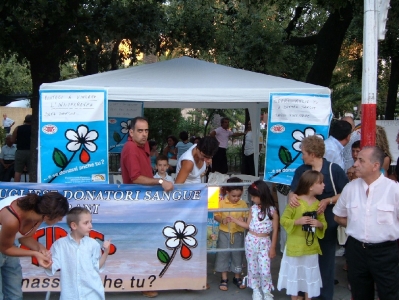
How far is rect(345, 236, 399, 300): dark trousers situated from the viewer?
13.0 feet

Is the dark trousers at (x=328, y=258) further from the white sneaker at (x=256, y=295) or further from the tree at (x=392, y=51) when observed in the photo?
the tree at (x=392, y=51)

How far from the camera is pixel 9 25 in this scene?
8828 millimetres

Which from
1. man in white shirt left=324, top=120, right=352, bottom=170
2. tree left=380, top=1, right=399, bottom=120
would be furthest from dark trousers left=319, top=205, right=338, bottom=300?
tree left=380, top=1, right=399, bottom=120

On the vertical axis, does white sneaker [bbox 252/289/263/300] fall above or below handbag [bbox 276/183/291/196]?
below

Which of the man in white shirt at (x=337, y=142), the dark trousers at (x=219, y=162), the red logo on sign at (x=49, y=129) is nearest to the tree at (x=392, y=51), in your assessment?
the man in white shirt at (x=337, y=142)

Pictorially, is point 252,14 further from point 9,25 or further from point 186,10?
point 9,25

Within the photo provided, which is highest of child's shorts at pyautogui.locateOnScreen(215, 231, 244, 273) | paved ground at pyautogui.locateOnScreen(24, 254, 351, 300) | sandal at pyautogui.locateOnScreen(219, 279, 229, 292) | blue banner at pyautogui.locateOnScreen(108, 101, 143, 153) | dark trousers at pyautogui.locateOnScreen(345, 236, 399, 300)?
blue banner at pyautogui.locateOnScreen(108, 101, 143, 153)

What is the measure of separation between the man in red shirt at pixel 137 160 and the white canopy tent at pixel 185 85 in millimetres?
980

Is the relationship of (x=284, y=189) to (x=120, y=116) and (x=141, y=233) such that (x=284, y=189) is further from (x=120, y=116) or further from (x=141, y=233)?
(x=120, y=116)

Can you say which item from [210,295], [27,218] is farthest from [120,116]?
[27,218]

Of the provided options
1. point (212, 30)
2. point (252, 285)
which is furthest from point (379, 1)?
point (212, 30)

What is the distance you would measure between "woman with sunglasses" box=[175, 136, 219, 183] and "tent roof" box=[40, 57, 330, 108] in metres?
0.84

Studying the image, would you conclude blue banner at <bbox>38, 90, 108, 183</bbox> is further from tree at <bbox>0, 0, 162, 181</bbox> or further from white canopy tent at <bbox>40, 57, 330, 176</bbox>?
tree at <bbox>0, 0, 162, 181</bbox>

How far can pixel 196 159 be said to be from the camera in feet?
18.8
